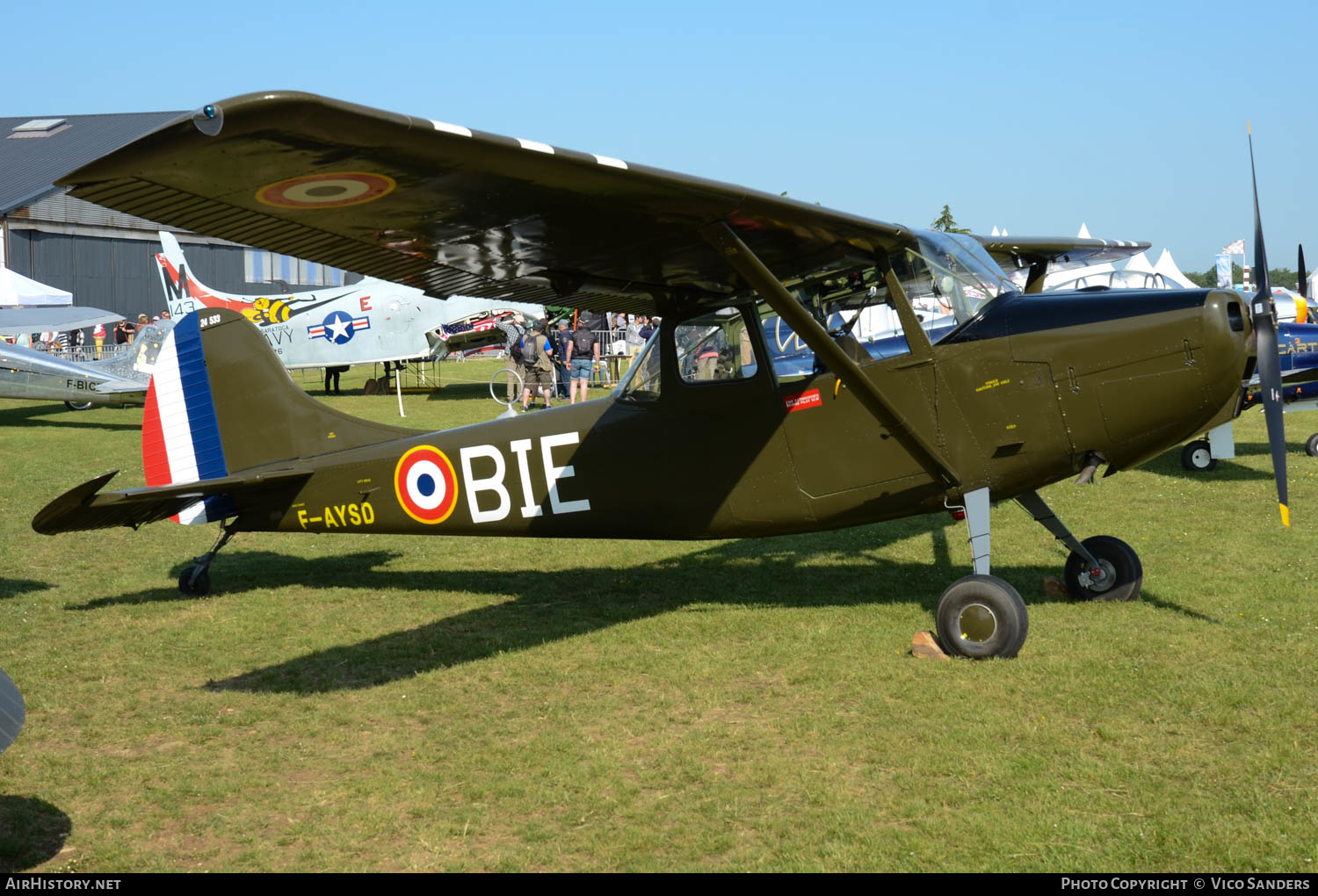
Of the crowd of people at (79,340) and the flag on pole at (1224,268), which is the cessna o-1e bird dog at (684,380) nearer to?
the flag on pole at (1224,268)

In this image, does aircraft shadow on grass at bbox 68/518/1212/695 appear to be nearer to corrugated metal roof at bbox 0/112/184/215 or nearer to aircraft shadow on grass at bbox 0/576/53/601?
aircraft shadow on grass at bbox 0/576/53/601

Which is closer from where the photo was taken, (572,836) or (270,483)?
(572,836)

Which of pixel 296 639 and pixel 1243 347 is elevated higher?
pixel 1243 347

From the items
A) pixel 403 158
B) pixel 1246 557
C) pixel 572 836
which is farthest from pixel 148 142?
pixel 1246 557

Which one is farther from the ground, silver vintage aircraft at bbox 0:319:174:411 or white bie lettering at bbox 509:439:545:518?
silver vintage aircraft at bbox 0:319:174:411

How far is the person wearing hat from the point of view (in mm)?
24859

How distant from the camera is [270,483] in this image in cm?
832

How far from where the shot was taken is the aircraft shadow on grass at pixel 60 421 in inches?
881

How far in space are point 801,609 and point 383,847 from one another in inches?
161

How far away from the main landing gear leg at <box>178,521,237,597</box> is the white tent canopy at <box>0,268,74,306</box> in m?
27.0

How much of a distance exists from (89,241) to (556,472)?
5721cm

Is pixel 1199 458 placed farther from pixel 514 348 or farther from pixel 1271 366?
pixel 514 348

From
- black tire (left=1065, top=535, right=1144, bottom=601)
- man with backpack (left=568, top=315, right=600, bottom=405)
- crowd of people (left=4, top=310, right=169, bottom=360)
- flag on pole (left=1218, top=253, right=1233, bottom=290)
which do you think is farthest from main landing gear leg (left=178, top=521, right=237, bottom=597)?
crowd of people (left=4, top=310, right=169, bottom=360)
